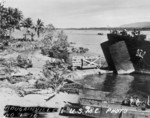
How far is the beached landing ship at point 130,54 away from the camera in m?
43.2

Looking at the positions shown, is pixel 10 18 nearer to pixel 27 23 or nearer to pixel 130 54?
pixel 27 23

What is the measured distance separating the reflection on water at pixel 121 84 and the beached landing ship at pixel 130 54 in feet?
6.44

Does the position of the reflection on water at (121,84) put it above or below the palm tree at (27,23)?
below

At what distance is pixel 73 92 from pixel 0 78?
360 inches

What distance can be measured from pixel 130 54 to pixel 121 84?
10.3m

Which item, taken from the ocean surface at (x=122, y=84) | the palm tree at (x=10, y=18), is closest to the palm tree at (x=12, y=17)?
the palm tree at (x=10, y=18)

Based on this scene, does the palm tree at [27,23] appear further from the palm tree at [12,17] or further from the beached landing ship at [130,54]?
the beached landing ship at [130,54]

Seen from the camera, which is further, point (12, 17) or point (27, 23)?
point (27, 23)

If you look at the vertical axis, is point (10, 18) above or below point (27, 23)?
above

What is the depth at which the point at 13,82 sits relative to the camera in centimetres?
2781

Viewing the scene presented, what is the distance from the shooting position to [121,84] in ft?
117

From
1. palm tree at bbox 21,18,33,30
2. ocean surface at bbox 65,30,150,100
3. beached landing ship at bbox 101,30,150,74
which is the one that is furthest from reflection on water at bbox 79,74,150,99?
palm tree at bbox 21,18,33,30

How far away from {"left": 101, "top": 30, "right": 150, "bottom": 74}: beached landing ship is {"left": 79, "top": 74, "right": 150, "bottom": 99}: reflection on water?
196cm

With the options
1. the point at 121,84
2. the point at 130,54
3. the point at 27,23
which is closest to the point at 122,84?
the point at 121,84
